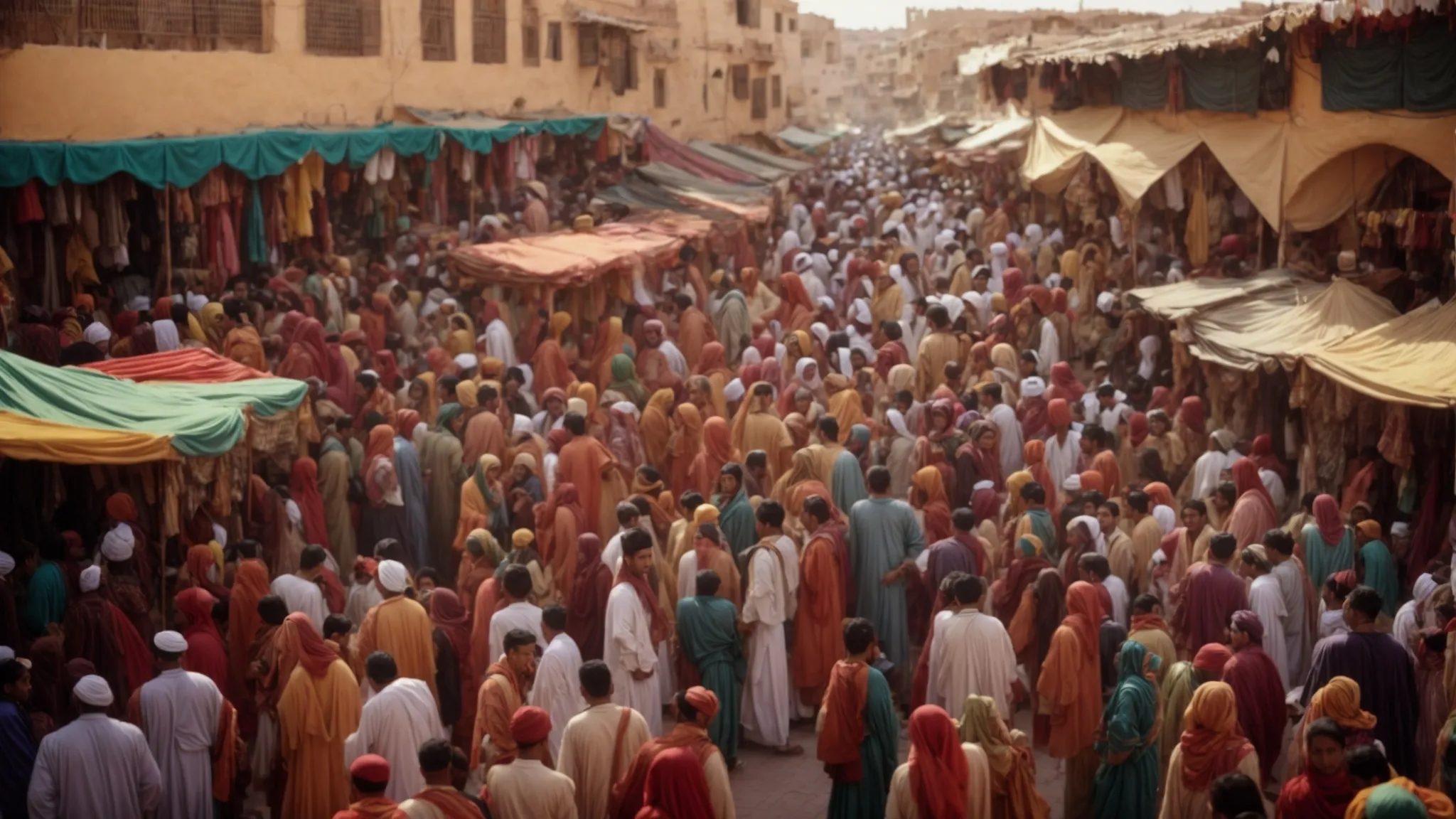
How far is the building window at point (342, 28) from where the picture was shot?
Result: 18.2m

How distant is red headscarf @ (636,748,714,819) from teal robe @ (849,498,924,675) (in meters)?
3.51

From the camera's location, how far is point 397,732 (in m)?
7.12

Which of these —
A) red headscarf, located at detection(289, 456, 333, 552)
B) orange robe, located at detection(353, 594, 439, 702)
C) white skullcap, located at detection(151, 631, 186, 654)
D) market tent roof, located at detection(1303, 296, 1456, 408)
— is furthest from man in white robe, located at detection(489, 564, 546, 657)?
market tent roof, located at detection(1303, 296, 1456, 408)

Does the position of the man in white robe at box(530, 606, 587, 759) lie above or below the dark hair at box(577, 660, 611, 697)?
below

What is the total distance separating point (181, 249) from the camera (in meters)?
14.1

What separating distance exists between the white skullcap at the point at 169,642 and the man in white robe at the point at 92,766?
42 centimetres

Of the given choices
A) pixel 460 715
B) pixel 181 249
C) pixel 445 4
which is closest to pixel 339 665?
pixel 460 715

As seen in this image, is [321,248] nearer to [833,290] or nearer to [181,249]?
[181,249]

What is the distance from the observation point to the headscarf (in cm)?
655

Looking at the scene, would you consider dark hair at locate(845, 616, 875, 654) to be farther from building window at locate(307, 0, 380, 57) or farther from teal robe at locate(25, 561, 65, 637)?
building window at locate(307, 0, 380, 57)

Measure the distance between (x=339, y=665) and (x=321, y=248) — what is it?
9366 mm

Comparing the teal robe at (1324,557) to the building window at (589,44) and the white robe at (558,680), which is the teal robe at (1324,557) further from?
the building window at (589,44)

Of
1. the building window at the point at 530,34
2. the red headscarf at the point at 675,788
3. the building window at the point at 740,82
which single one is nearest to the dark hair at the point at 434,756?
the red headscarf at the point at 675,788

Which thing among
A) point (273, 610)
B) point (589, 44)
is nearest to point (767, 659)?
point (273, 610)
